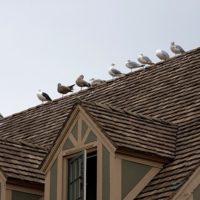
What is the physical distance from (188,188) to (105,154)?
→ 175 cm

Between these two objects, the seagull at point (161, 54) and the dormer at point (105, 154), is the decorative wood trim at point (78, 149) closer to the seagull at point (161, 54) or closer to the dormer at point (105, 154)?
the dormer at point (105, 154)

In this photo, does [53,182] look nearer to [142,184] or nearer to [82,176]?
[82,176]

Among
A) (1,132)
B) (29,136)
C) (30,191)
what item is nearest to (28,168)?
(30,191)

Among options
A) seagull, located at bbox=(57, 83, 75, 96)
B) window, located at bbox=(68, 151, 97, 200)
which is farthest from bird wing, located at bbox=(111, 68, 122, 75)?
window, located at bbox=(68, 151, 97, 200)

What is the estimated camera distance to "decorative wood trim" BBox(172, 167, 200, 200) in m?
15.3

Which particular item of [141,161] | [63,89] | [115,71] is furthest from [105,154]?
[115,71]

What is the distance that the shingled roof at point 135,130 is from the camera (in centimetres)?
1694

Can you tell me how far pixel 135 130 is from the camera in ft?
57.8

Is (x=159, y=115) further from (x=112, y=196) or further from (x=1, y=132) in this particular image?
(x=1, y=132)

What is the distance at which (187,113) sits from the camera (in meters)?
19.0

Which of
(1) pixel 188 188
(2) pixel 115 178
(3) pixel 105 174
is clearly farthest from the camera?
(3) pixel 105 174

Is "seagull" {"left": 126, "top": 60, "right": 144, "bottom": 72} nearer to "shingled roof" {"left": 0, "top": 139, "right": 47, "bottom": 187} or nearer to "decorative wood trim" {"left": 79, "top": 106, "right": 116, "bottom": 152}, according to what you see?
"shingled roof" {"left": 0, "top": 139, "right": 47, "bottom": 187}

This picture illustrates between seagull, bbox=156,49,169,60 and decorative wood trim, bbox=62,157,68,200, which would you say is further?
seagull, bbox=156,49,169,60

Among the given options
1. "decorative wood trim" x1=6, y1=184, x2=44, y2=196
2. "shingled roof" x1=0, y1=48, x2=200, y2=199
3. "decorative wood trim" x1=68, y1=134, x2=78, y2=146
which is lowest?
"decorative wood trim" x1=6, y1=184, x2=44, y2=196
